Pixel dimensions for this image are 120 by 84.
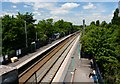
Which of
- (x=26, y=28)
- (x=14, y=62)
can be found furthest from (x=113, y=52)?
(x=26, y=28)

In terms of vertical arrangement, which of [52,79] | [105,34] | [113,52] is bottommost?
[52,79]

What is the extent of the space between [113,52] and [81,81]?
658cm

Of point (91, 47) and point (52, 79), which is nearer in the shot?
point (52, 79)

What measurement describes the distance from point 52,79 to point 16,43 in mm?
18520

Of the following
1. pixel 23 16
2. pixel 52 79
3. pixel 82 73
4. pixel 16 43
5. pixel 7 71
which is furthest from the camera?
pixel 23 16

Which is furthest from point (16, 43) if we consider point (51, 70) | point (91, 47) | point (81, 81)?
point (81, 81)

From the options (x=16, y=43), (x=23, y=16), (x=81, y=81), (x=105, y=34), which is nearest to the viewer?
(x=81, y=81)

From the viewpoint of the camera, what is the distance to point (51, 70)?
2991cm

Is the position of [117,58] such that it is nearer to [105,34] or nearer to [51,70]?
[105,34]

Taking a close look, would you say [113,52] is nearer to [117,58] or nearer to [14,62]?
[117,58]

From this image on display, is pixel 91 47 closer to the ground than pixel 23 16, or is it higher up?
closer to the ground

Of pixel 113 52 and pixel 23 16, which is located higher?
pixel 23 16

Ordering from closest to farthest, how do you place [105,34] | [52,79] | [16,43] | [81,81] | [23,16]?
[81,81] → [52,79] → [105,34] → [16,43] → [23,16]

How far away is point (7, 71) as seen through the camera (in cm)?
1323
